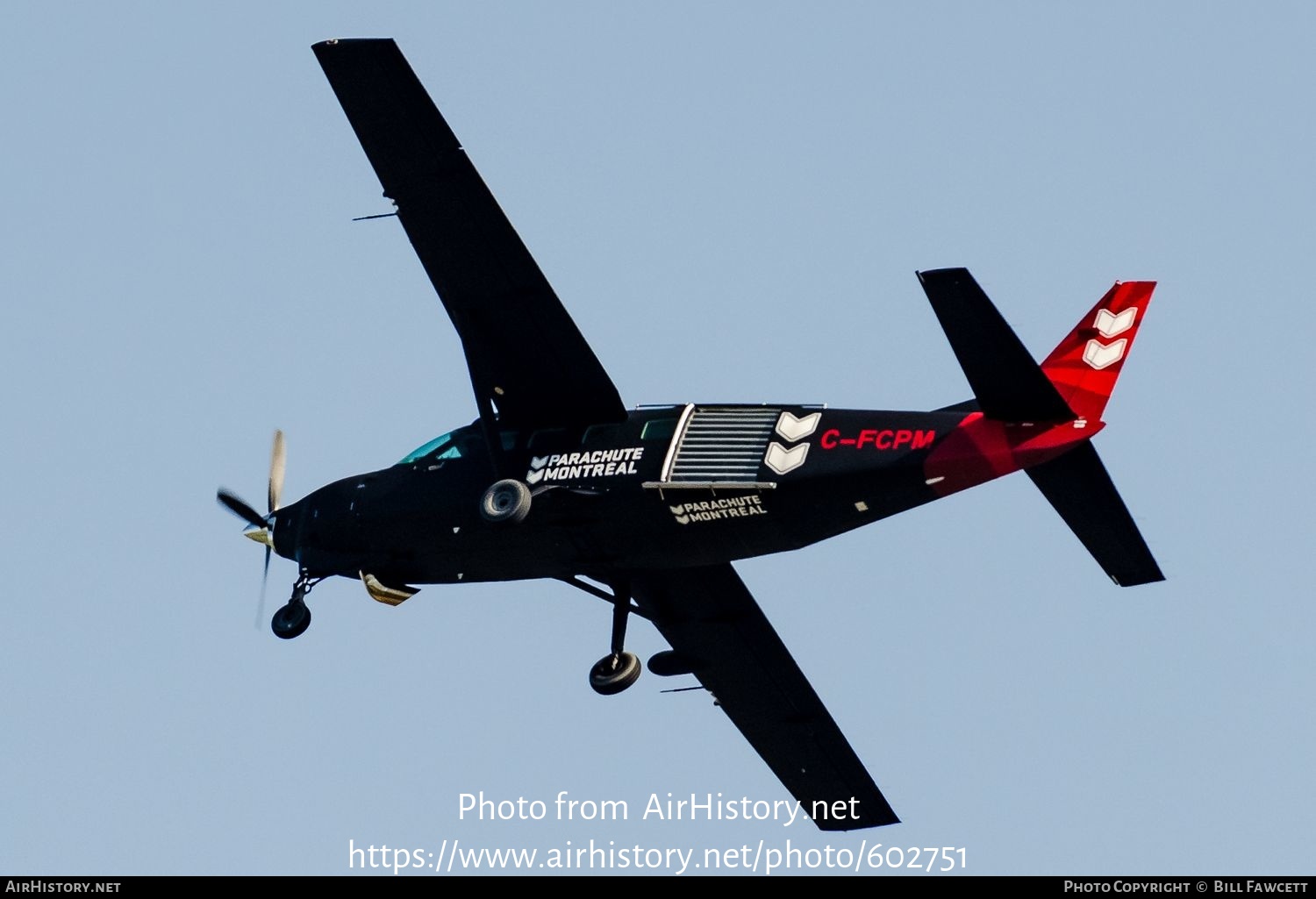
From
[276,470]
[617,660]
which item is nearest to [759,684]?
[617,660]

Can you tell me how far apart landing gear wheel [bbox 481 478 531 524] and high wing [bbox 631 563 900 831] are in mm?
2837

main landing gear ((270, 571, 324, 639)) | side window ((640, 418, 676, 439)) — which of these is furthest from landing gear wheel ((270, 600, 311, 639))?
side window ((640, 418, 676, 439))

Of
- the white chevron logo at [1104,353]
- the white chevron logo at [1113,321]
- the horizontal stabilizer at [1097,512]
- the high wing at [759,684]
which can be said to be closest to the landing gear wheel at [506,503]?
the high wing at [759,684]

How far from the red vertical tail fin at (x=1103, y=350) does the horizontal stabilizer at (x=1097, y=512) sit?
1.79 ft

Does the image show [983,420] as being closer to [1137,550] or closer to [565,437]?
[1137,550]

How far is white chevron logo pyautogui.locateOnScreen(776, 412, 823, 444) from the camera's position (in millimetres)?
29750

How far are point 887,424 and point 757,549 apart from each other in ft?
7.91

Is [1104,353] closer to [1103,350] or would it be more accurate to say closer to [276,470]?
[1103,350]

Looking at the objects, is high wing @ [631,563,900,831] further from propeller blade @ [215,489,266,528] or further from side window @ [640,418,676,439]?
propeller blade @ [215,489,266,528]

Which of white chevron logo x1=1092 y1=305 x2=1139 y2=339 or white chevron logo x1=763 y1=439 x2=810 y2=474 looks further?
white chevron logo x1=763 y1=439 x2=810 y2=474

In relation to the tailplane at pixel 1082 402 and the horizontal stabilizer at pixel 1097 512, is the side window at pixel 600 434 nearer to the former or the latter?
the tailplane at pixel 1082 402

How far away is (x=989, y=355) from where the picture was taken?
2766cm

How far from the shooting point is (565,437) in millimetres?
31266

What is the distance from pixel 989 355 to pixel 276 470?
1179cm
